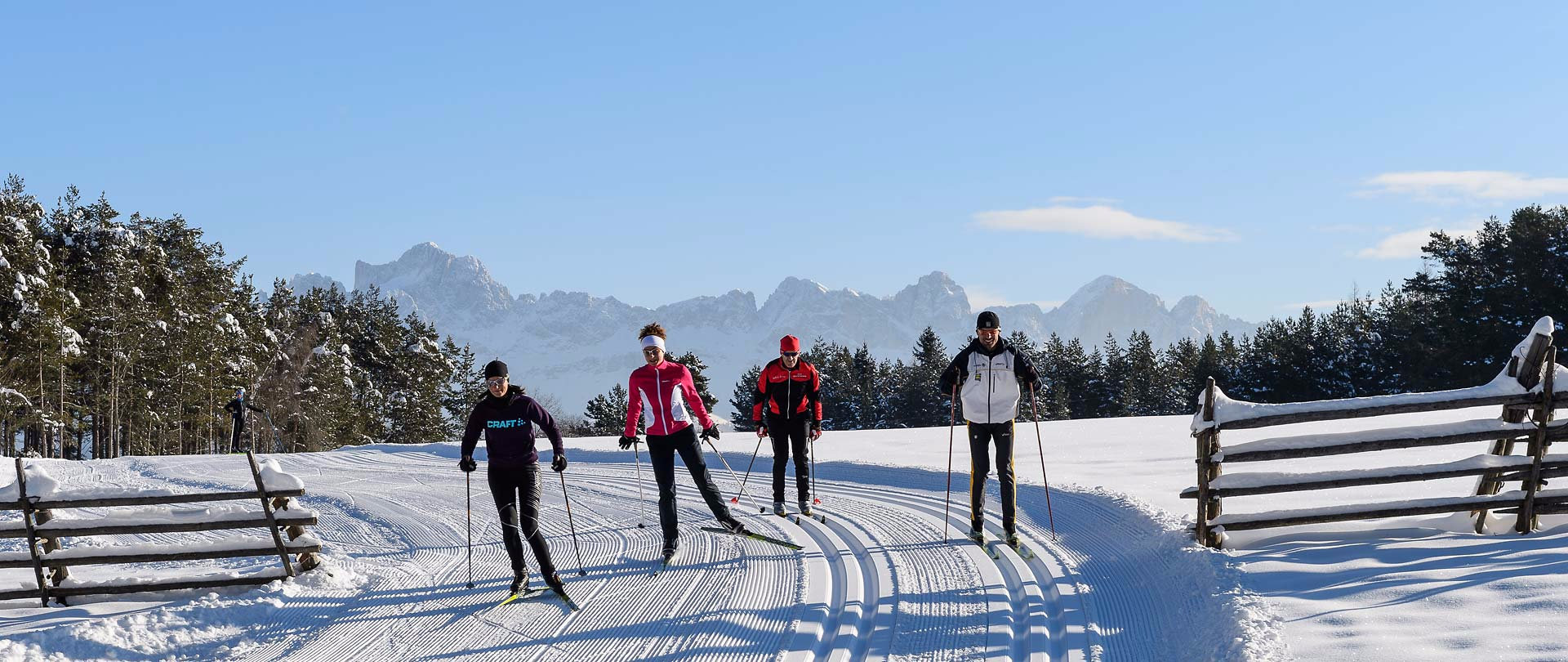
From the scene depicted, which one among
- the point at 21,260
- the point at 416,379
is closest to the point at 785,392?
the point at 21,260

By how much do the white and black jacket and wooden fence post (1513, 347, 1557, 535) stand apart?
3603 millimetres

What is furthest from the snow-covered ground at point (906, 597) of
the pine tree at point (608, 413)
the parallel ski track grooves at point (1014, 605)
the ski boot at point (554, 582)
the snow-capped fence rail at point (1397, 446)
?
the pine tree at point (608, 413)

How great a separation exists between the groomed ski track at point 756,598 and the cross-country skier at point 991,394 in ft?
1.73

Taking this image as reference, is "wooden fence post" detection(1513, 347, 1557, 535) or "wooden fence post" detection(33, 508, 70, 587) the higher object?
"wooden fence post" detection(1513, 347, 1557, 535)

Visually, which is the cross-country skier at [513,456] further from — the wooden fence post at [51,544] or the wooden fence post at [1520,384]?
the wooden fence post at [1520,384]

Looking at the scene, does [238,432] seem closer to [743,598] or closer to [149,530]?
[149,530]

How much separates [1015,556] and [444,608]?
14.3 ft

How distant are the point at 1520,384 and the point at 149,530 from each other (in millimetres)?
10873

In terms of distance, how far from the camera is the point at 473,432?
745 centimetres

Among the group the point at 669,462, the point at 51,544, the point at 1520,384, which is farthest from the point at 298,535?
the point at 1520,384

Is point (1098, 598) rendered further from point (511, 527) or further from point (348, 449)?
point (348, 449)

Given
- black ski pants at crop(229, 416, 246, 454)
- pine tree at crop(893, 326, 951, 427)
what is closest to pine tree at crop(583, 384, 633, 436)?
pine tree at crop(893, 326, 951, 427)

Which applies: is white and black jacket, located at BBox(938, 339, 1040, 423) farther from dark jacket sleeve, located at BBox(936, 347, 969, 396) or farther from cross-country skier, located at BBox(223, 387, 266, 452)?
cross-country skier, located at BBox(223, 387, 266, 452)

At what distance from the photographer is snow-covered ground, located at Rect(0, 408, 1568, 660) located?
5.75 m
